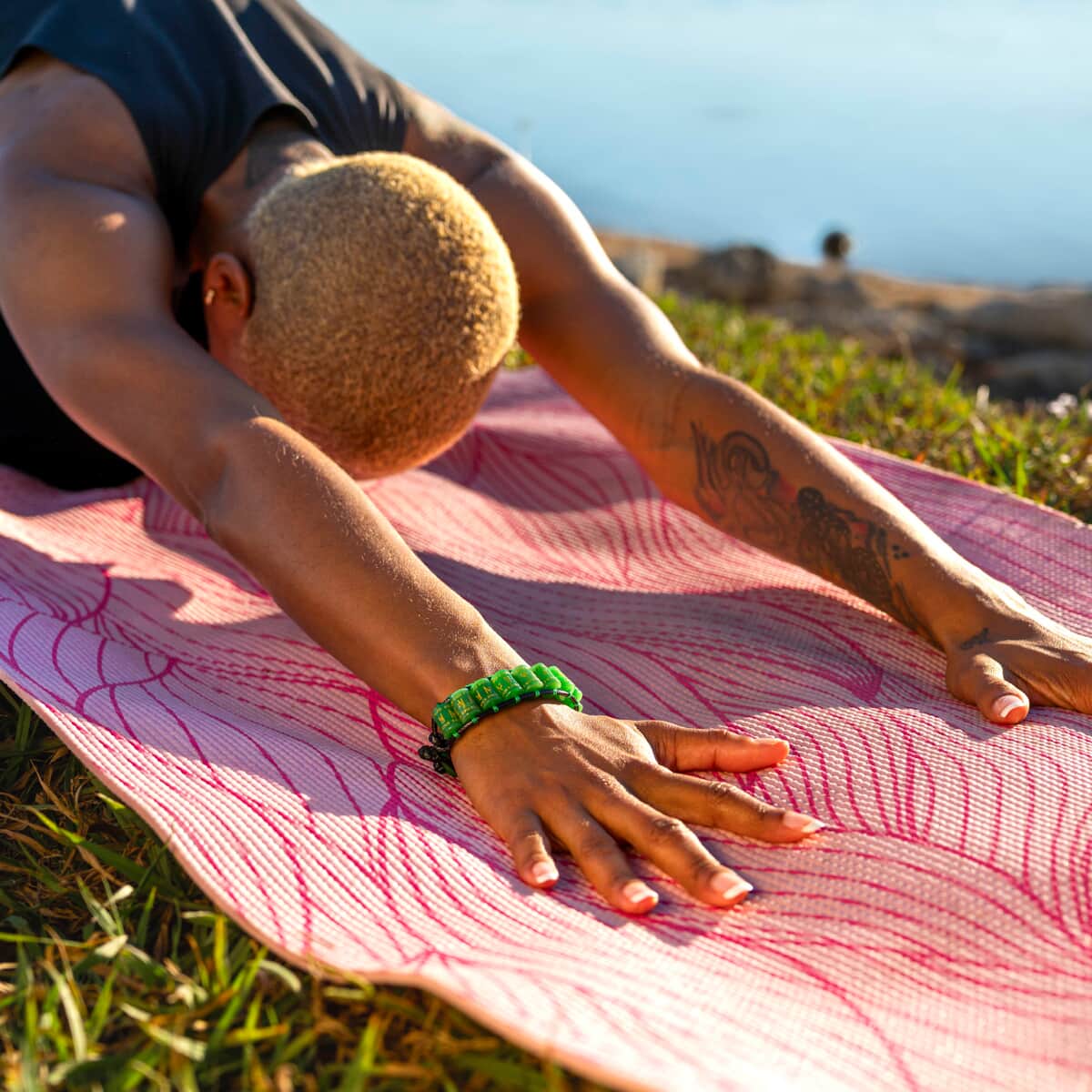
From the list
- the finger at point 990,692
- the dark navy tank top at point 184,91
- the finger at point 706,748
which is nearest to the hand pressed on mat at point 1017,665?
the finger at point 990,692

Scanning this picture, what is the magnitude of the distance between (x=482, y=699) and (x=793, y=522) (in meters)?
0.71

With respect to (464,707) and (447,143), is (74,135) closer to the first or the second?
(447,143)

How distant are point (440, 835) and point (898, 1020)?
1.62 feet

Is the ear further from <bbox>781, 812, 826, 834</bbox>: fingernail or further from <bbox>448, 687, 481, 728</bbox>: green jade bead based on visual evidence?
<bbox>781, 812, 826, 834</bbox>: fingernail

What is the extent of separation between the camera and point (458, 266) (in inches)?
69.5

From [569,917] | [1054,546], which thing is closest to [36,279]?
[569,917]

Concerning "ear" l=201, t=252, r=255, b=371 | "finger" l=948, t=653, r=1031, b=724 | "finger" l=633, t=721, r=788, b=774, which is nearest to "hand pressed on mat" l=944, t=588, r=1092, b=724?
"finger" l=948, t=653, r=1031, b=724

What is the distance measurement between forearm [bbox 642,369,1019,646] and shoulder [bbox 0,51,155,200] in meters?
0.94

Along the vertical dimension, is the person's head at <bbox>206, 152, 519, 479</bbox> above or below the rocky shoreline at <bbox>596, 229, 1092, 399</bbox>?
above

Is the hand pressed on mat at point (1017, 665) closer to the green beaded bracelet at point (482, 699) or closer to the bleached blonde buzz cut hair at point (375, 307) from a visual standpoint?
the green beaded bracelet at point (482, 699)

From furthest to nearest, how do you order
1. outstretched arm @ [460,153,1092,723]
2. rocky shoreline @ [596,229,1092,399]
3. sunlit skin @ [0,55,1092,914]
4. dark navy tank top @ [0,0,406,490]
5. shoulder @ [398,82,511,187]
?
rocky shoreline @ [596,229,1092,399] < shoulder @ [398,82,511,187] < dark navy tank top @ [0,0,406,490] < outstretched arm @ [460,153,1092,723] < sunlit skin @ [0,55,1092,914]

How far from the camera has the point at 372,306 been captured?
1737 mm

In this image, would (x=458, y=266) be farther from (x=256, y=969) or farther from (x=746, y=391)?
(x=256, y=969)

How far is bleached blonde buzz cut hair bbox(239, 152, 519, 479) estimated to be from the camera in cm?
174
